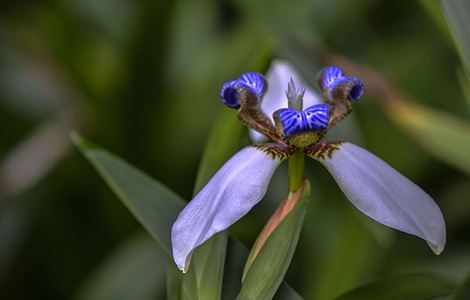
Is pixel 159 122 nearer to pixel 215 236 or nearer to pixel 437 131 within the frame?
pixel 437 131

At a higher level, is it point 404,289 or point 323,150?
point 323,150

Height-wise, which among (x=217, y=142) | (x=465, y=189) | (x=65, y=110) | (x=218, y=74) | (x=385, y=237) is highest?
(x=217, y=142)

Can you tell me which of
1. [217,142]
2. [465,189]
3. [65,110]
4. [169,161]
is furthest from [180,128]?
[217,142]

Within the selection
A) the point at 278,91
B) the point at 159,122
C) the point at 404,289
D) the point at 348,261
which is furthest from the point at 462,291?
the point at 159,122

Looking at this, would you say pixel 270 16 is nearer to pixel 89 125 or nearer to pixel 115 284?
pixel 89 125

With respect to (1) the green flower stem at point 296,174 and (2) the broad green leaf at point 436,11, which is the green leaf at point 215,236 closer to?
(1) the green flower stem at point 296,174

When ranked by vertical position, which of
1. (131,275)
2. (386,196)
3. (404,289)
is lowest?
(131,275)

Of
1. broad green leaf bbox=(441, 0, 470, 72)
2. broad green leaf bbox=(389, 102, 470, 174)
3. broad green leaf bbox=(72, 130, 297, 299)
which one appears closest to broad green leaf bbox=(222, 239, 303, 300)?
broad green leaf bbox=(72, 130, 297, 299)
